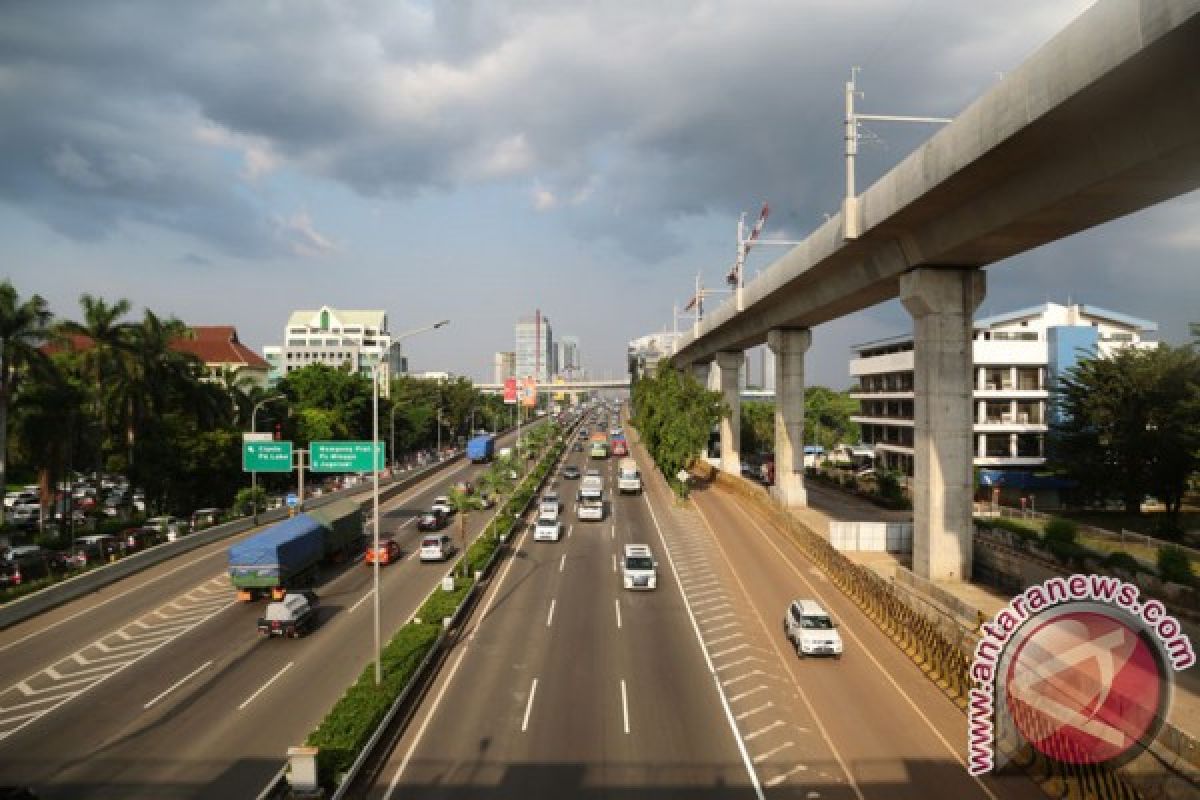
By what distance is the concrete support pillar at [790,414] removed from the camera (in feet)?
188

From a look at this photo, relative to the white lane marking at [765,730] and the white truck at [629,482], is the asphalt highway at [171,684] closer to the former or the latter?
the white lane marking at [765,730]

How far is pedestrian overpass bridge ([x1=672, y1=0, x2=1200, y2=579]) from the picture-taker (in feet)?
53.8

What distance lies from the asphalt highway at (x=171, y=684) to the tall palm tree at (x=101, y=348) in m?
27.6

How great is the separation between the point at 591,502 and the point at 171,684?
36.4 meters

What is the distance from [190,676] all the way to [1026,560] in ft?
134

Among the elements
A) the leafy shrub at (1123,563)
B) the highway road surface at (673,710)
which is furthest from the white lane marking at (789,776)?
the leafy shrub at (1123,563)

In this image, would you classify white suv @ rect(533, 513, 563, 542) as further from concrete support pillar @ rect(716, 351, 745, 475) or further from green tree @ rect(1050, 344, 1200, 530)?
green tree @ rect(1050, 344, 1200, 530)

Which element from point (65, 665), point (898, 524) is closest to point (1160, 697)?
point (898, 524)

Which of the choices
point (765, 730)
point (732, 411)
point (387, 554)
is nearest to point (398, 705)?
point (765, 730)

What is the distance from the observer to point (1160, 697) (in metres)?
16.4

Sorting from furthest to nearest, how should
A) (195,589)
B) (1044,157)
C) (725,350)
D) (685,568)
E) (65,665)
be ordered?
1. (725,350)
2. (685,568)
3. (195,589)
4. (65,665)
5. (1044,157)

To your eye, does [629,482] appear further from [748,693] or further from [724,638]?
[748,693]

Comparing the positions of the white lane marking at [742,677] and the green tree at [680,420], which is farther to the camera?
the green tree at [680,420]

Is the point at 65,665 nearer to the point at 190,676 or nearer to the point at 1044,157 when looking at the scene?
the point at 190,676
